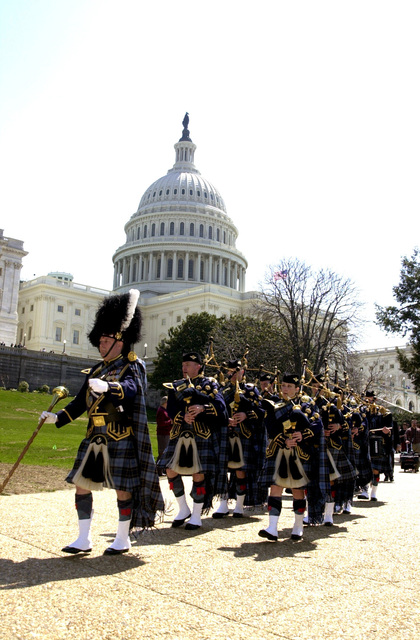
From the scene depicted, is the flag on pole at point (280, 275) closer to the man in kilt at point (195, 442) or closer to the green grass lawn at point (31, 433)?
the green grass lawn at point (31, 433)

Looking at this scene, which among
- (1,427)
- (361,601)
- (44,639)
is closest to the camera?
(44,639)

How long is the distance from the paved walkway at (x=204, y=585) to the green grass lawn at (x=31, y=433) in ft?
26.2

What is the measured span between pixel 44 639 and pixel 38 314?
3991 inches

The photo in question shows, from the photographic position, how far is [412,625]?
4.77 m

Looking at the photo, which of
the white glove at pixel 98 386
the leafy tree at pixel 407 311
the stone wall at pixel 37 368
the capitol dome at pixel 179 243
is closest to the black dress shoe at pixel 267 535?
the white glove at pixel 98 386

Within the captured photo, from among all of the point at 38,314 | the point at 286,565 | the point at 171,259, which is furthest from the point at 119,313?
the point at 171,259

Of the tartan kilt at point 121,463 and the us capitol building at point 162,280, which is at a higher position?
the us capitol building at point 162,280

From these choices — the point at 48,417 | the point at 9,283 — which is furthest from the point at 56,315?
the point at 48,417

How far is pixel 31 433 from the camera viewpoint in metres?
26.5

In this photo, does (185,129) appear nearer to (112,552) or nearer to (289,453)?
(289,453)

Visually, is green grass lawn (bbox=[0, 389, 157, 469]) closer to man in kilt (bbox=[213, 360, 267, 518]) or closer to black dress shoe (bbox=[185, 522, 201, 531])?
man in kilt (bbox=[213, 360, 267, 518])

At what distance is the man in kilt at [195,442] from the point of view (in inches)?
354

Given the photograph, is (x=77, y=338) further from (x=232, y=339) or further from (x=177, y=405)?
(x=177, y=405)

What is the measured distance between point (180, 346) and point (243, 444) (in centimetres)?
5104
